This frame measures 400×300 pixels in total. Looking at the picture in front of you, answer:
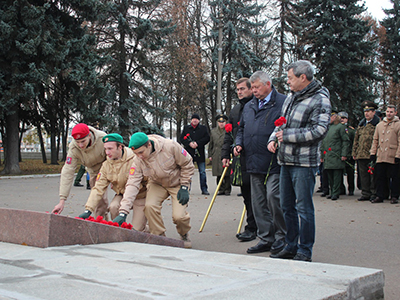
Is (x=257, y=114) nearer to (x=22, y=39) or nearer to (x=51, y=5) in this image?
(x=22, y=39)

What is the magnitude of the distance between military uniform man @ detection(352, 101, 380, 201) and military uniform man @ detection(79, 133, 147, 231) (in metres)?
6.60

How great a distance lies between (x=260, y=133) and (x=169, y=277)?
283 cm

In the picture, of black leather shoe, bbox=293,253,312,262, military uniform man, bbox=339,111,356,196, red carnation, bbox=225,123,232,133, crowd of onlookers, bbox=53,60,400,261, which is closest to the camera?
black leather shoe, bbox=293,253,312,262

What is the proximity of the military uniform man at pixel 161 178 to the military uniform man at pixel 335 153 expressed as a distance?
20.7 ft

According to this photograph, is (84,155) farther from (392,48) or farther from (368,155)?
(392,48)

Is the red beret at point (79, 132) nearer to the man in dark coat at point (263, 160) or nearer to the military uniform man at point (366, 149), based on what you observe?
the man in dark coat at point (263, 160)

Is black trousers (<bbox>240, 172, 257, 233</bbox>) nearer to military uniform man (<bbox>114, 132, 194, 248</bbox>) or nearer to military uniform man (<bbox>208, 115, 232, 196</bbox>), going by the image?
military uniform man (<bbox>114, 132, 194, 248</bbox>)

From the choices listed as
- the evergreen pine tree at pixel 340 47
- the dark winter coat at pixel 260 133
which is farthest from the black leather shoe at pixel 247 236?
the evergreen pine tree at pixel 340 47

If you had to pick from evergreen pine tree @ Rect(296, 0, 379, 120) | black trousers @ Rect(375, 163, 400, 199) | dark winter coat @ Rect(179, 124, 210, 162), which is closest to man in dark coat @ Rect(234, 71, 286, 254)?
black trousers @ Rect(375, 163, 400, 199)

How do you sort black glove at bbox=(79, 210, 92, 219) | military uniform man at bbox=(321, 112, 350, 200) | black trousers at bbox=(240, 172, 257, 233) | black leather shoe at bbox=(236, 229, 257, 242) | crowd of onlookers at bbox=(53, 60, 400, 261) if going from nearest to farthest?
crowd of onlookers at bbox=(53, 60, 400, 261)
black glove at bbox=(79, 210, 92, 219)
black trousers at bbox=(240, 172, 257, 233)
black leather shoe at bbox=(236, 229, 257, 242)
military uniform man at bbox=(321, 112, 350, 200)

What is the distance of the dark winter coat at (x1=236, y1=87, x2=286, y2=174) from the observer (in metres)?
5.56

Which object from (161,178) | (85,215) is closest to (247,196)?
(161,178)

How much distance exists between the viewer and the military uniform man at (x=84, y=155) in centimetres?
589

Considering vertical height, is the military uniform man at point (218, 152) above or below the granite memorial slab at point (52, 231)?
above
